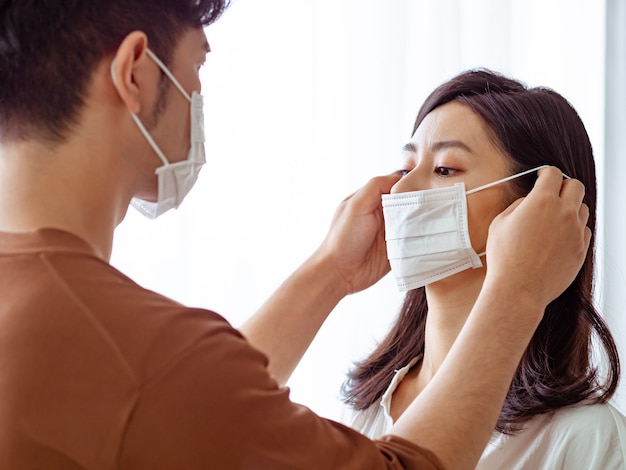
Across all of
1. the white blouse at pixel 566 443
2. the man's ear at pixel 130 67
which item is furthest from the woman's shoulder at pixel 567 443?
the man's ear at pixel 130 67

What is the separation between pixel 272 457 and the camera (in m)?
0.95

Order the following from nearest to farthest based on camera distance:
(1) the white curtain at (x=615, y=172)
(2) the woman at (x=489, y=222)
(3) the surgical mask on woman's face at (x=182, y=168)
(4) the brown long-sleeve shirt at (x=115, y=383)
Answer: (4) the brown long-sleeve shirt at (x=115, y=383), (3) the surgical mask on woman's face at (x=182, y=168), (2) the woman at (x=489, y=222), (1) the white curtain at (x=615, y=172)

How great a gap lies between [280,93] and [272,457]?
1719mm

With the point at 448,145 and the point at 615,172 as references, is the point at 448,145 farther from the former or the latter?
the point at 615,172

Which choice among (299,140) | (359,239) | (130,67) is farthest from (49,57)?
(299,140)

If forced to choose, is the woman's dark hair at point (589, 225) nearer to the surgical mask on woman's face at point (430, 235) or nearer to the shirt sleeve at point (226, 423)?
the surgical mask on woman's face at point (430, 235)

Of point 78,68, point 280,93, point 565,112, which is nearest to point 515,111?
point 565,112

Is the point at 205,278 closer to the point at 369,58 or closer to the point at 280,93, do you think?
the point at 280,93

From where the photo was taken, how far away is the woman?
1.50 meters

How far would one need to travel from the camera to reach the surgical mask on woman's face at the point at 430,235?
1560mm

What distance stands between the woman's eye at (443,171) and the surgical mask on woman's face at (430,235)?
5 centimetres

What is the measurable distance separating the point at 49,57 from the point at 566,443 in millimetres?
1028

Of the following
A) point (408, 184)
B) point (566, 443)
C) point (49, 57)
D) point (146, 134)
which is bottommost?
point (566, 443)

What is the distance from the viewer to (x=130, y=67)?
1.06 m
